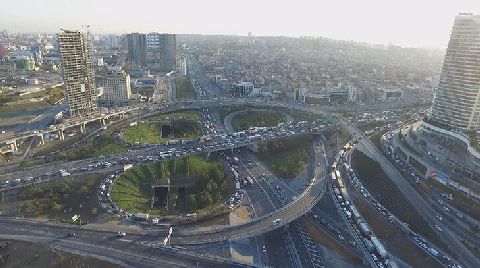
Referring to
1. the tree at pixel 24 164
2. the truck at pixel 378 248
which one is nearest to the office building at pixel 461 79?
the truck at pixel 378 248

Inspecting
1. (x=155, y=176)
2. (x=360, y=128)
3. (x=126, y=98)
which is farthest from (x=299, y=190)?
(x=126, y=98)

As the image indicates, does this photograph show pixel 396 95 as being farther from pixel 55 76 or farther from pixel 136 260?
pixel 55 76

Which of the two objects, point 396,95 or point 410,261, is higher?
point 396,95

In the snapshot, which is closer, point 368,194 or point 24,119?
point 368,194

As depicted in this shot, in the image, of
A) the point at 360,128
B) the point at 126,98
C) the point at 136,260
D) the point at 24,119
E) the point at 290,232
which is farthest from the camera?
the point at 126,98

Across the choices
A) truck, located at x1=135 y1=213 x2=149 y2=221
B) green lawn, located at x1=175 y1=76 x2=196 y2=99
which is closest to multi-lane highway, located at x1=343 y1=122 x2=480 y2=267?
truck, located at x1=135 y1=213 x2=149 y2=221

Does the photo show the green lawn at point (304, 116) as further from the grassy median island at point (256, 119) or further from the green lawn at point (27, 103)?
the green lawn at point (27, 103)

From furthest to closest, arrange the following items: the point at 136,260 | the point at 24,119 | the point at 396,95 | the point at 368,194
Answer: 1. the point at 396,95
2. the point at 24,119
3. the point at 368,194
4. the point at 136,260
